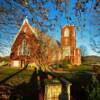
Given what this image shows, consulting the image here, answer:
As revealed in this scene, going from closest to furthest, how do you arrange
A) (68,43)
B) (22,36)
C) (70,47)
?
(22,36) < (70,47) < (68,43)

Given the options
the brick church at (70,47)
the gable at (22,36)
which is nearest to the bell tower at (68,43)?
the brick church at (70,47)

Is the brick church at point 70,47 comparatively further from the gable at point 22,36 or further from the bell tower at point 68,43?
the gable at point 22,36

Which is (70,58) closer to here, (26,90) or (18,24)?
(26,90)

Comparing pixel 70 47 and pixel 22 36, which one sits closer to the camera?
pixel 22 36

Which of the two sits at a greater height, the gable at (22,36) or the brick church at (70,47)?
the brick church at (70,47)

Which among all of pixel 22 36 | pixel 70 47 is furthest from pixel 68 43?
pixel 22 36

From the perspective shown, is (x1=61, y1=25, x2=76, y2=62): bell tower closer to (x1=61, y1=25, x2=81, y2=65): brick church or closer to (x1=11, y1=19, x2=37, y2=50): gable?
(x1=61, y1=25, x2=81, y2=65): brick church

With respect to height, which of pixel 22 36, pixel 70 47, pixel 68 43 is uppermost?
pixel 68 43

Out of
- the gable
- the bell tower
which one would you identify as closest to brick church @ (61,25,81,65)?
the bell tower

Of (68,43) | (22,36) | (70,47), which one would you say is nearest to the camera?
(22,36)

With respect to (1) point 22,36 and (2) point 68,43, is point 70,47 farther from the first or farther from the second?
(1) point 22,36

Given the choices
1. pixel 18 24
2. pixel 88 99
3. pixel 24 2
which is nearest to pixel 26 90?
pixel 88 99

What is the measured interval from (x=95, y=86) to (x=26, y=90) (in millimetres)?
4604

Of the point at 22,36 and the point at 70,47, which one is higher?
the point at 70,47
